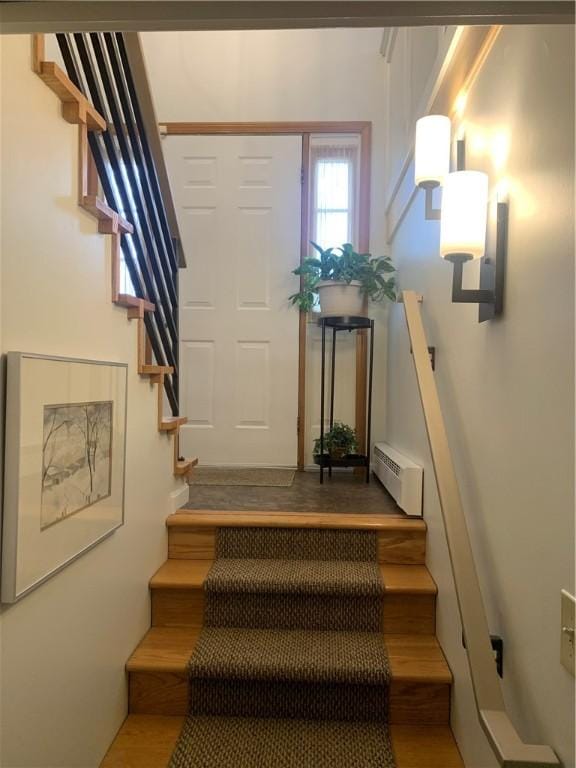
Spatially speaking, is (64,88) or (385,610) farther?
(385,610)

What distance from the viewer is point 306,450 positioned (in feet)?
10.9

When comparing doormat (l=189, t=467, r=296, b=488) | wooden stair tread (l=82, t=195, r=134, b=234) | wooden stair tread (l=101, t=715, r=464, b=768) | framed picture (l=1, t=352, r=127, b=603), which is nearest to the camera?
framed picture (l=1, t=352, r=127, b=603)

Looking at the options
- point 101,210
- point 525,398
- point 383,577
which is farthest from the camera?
point 383,577

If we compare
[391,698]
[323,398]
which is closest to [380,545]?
[391,698]

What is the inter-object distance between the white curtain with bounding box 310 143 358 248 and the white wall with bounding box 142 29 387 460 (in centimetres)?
16

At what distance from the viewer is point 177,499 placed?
7.09 feet

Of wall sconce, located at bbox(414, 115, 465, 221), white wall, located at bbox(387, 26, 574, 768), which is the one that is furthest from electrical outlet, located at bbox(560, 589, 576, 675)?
wall sconce, located at bbox(414, 115, 465, 221)

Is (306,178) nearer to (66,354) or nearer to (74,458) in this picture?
(66,354)

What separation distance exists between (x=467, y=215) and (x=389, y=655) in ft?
4.65

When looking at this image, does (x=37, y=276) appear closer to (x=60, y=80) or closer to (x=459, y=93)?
(x=60, y=80)

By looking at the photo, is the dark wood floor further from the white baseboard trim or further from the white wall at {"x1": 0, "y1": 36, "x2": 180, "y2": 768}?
the white wall at {"x1": 0, "y1": 36, "x2": 180, "y2": 768}

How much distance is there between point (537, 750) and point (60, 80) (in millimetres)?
1629

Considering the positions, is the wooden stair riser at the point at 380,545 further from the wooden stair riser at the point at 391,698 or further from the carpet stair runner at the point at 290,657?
the wooden stair riser at the point at 391,698

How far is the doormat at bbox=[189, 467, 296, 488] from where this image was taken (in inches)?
112
